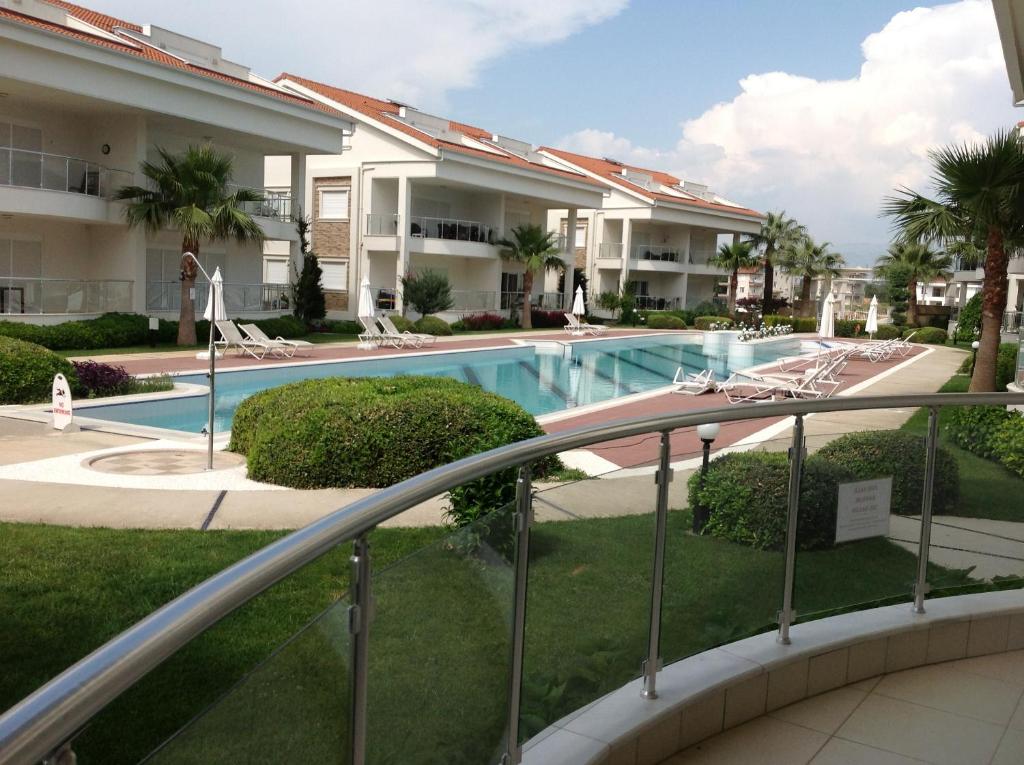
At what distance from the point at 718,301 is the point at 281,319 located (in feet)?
114

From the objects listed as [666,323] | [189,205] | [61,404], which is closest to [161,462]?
[61,404]

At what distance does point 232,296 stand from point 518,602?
1122 inches

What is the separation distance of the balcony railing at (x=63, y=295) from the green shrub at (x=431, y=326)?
9964 millimetres

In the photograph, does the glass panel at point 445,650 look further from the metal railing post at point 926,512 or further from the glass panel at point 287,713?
the metal railing post at point 926,512

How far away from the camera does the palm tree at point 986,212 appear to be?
52.9ft

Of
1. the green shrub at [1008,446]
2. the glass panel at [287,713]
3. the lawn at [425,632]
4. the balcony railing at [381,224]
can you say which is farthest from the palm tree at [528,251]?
the glass panel at [287,713]

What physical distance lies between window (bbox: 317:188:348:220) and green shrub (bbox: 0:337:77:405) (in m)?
24.7

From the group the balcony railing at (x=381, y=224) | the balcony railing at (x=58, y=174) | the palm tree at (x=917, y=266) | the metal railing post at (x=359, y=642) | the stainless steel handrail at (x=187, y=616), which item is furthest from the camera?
the palm tree at (x=917, y=266)

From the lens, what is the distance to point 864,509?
4160mm

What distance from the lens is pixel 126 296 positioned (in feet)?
86.2

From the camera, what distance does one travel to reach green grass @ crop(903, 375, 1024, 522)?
450 centimetres

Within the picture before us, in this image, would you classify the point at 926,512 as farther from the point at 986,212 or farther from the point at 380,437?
the point at 986,212

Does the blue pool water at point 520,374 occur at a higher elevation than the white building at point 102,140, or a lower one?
lower

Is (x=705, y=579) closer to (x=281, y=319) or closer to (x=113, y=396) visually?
(x=113, y=396)
